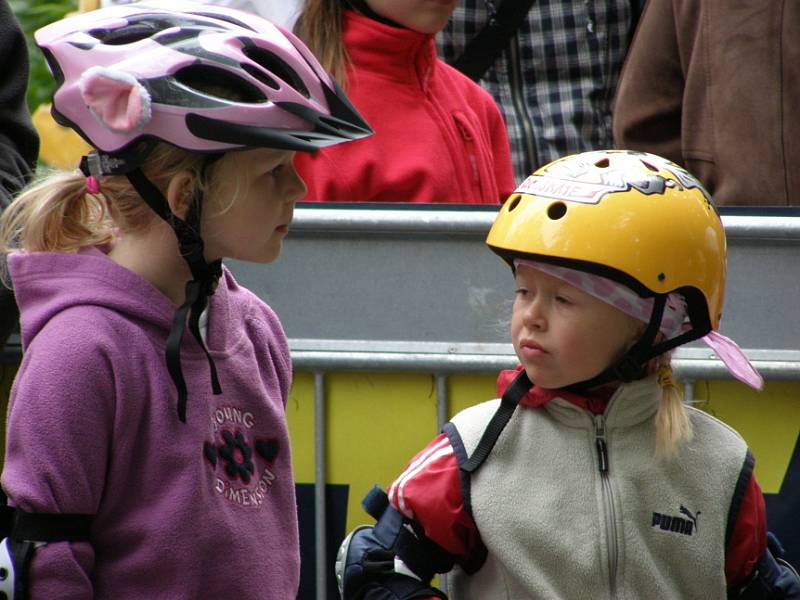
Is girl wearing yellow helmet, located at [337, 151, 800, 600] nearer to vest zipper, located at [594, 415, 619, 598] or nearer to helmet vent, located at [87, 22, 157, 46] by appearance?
vest zipper, located at [594, 415, 619, 598]

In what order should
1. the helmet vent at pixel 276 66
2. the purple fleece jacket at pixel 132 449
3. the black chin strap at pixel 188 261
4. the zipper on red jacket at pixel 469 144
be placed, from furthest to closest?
the zipper on red jacket at pixel 469 144 → the helmet vent at pixel 276 66 → the black chin strap at pixel 188 261 → the purple fleece jacket at pixel 132 449

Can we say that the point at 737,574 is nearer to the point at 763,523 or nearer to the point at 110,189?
the point at 763,523

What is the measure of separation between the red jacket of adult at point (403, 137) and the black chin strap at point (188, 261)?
1.18 meters

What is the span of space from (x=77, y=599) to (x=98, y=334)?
0.47 m

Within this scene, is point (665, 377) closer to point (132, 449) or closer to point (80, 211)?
point (132, 449)

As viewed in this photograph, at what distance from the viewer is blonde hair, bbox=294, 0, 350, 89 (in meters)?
3.97

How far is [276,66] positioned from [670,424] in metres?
1.04

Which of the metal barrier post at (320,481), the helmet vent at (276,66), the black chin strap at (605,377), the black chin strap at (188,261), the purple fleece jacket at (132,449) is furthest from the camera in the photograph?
the metal barrier post at (320,481)

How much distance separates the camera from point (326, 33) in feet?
13.2

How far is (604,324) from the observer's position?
286 centimetres

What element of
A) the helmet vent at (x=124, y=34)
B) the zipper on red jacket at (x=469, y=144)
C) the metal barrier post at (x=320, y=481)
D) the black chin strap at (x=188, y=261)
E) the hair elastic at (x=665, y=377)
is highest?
the helmet vent at (x=124, y=34)

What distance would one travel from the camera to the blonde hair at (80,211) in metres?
2.72

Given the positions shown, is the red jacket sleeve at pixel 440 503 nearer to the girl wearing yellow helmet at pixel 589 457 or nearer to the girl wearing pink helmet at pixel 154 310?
the girl wearing yellow helmet at pixel 589 457

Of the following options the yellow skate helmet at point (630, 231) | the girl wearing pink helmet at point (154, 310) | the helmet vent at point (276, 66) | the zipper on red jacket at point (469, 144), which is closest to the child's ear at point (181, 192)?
the girl wearing pink helmet at point (154, 310)
